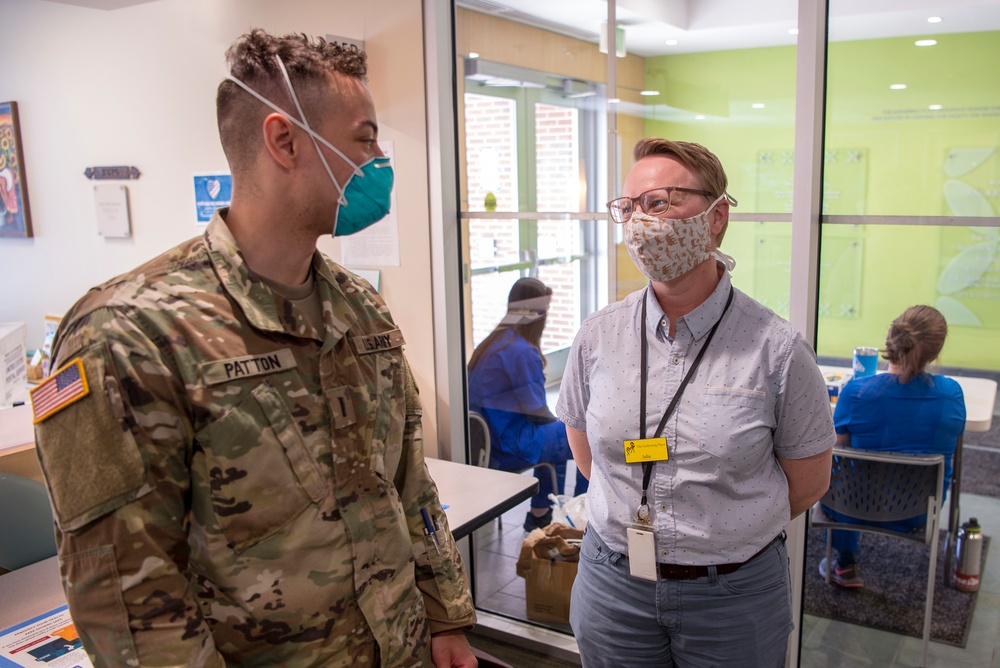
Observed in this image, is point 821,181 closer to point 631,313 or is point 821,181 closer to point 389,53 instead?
point 631,313

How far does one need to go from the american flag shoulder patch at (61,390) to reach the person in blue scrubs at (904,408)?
212 centimetres

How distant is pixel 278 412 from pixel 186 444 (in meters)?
0.14

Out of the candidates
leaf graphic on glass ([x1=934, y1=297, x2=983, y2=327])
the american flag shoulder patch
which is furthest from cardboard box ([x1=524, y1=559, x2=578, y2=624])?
the american flag shoulder patch

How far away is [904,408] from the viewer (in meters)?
2.49

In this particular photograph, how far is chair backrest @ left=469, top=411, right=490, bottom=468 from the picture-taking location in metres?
3.28

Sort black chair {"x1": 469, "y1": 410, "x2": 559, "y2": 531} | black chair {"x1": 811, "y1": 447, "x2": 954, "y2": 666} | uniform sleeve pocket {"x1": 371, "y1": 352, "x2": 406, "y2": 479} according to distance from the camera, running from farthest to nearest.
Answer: black chair {"x1": 469, "y1": 410, "x2": 559, "y2": 531}
black chair {"x1": 811, "y1": 447, "x2": 954, "y2": 666}
uniform sleeve pocket {"x1": 371, "y1": 352, "x2": 406, "y2": 479}

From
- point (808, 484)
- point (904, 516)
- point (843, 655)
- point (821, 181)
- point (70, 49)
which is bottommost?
point (843, 655)

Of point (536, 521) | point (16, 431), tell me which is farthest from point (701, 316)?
point (16, 431)

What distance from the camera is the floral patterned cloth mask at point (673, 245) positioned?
5.61ft

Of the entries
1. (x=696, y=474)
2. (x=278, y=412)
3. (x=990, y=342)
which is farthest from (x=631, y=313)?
(x=990, y=342)

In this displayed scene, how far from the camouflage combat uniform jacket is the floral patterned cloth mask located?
61 cm

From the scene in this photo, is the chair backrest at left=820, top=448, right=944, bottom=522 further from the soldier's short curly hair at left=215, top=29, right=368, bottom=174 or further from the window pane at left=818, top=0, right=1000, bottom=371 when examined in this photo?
the soldier's short curly hair at left=215, top=29, right=368, bottom=174

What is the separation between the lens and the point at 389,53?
3029 millimetres

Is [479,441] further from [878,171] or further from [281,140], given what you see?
[281,140]
